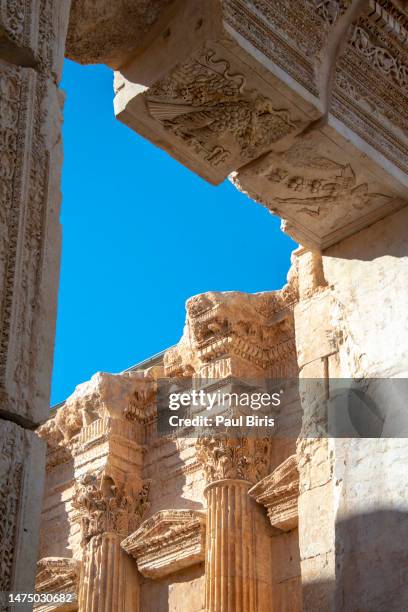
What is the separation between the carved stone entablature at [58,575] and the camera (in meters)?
15.0

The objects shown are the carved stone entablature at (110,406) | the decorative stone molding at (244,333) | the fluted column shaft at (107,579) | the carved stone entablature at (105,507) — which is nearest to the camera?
the decorative stone molding at (244,333)

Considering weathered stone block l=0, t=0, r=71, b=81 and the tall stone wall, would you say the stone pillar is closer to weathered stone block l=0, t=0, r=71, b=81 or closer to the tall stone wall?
weathered stone block l=0, t=0, r=71, b=81

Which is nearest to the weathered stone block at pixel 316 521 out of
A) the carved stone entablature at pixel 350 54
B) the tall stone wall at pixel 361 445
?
the tall stone wall at pixel 361 445

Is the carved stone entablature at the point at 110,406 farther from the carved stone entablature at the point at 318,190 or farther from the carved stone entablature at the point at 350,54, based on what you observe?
the carved stone entablature at the point at 350,54

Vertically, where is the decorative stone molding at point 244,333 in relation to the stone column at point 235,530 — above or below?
above

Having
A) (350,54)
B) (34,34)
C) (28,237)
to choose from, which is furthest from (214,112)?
(28,237)

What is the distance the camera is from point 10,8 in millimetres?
4449

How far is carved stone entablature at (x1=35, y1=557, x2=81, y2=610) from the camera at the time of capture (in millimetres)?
14977

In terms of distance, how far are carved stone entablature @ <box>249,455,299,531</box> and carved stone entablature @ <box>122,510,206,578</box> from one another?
1.21 m

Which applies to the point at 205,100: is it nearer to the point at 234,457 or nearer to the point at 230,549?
the point at 230,549

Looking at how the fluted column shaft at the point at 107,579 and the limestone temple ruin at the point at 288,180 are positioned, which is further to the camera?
the fluted column shaft at the point at 107,579

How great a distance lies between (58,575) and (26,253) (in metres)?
11.6

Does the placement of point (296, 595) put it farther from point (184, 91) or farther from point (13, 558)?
point (13, 558)

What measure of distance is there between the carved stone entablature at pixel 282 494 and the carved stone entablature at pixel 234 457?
14.4 inches
